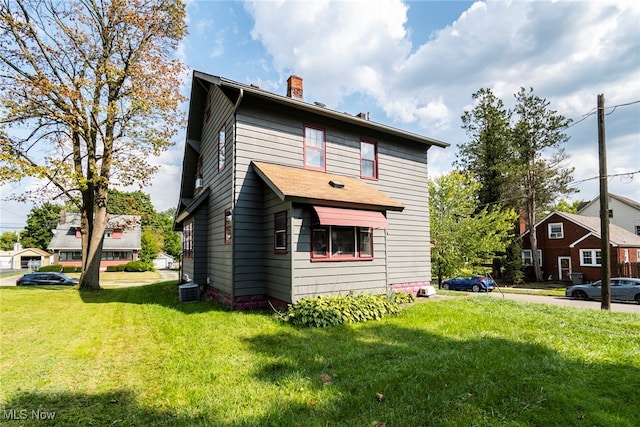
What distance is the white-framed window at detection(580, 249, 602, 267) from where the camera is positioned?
2749 cm

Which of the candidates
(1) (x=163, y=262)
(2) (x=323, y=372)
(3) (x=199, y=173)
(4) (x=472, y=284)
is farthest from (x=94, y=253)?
(1) (x=163, y=262)

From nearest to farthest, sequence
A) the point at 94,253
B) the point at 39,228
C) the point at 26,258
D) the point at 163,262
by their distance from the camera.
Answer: the point at 94,253 → the point at 26,258 → the point at 163,262 → the point at 39,228

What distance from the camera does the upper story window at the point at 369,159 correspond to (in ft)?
40.3

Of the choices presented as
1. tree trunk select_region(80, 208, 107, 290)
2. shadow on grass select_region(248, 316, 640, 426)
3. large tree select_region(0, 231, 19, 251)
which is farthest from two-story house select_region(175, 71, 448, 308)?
large tree select_region(0, 231, 19, 251)

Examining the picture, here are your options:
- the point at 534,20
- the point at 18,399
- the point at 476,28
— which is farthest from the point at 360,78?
the point at 18,399

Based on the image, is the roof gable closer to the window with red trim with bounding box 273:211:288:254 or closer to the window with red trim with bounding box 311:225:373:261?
the window with red trim with bounding box 311:225:373:261

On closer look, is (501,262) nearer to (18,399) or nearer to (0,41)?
(18,399)

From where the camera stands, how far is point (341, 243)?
9.54m

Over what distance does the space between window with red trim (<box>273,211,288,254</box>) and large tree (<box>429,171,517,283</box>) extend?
58.1ft

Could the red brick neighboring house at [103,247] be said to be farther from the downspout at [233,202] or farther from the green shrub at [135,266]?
the downspout at [233,202]

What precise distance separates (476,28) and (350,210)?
7850mm

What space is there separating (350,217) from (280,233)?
2114 mm

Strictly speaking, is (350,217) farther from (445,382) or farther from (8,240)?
(8,240)

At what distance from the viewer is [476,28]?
1087 centimetres
